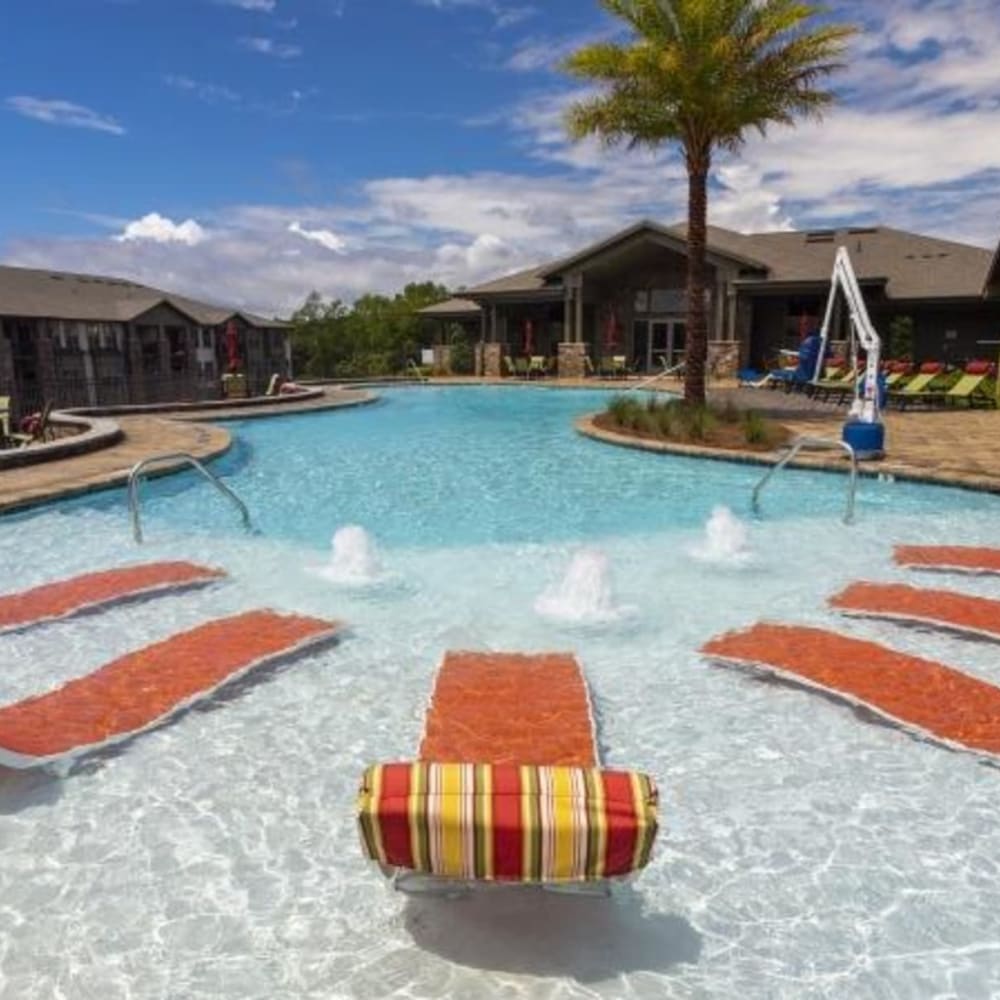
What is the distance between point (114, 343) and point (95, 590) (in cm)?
3376

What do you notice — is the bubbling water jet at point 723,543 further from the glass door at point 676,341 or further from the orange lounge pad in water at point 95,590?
the glass door at point 676,341

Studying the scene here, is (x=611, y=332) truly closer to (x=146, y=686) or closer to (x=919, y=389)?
(x=919, y=389)

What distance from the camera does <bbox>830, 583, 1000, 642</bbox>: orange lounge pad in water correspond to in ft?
24.5

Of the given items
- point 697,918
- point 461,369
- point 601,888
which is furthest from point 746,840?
point 461,369

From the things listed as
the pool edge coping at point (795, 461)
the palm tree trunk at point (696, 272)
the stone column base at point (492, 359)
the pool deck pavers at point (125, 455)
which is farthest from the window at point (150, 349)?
the palm tree trunk at point (696, 272)

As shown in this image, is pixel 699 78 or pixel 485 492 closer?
pixel 485 492

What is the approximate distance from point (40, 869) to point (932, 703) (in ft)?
18.0

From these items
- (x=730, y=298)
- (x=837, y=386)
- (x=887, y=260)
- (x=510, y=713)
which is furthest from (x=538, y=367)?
(x=510, y=713)

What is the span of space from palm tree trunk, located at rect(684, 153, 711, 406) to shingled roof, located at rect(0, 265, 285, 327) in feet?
86.0

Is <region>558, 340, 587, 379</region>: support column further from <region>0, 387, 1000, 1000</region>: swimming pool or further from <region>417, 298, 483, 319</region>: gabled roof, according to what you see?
<region>0, 387, 1000, 1000</region>: swimming pool

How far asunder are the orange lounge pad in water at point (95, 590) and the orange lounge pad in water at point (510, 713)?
11.6 ft

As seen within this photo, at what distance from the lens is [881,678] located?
6332mm

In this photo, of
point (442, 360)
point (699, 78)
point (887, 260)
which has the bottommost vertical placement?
point (442, 360)

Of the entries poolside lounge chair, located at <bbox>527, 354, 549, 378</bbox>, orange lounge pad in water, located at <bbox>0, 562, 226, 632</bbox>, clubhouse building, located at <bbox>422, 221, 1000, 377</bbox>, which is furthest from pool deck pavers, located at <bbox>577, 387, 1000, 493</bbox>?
poolside lounge chair, located at <bbox>527, 354, 549, 378</bbox>
